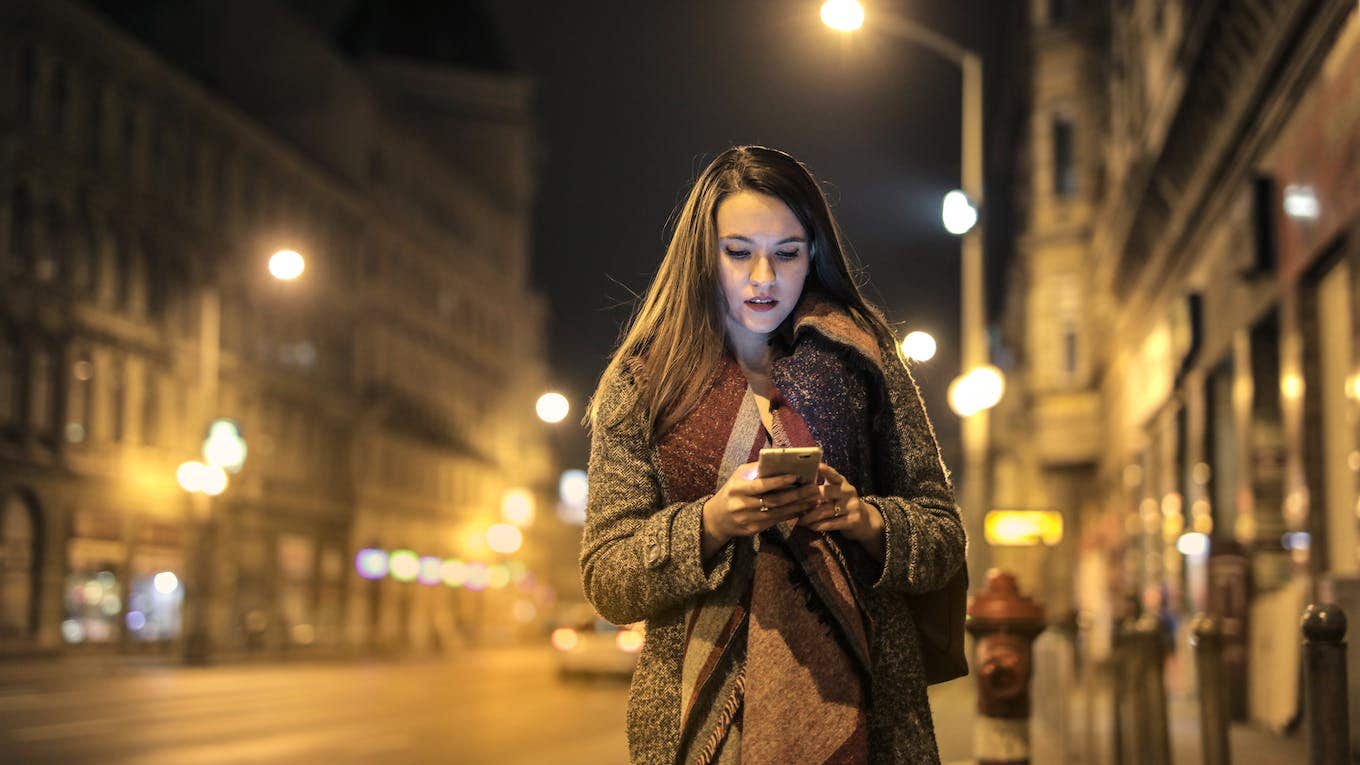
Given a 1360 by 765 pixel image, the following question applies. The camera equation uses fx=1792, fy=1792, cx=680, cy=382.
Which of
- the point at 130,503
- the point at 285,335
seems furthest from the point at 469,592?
the point at 130,503

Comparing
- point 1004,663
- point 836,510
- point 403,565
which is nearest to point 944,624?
point 836,510

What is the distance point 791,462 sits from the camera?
2.74 metres

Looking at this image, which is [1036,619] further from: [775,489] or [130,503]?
[130,503]

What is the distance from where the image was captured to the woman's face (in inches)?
126

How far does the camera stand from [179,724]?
1822 cm

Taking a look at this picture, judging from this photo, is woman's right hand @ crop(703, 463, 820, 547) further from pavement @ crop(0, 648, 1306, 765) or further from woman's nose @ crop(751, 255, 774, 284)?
pavement @ crop(0, 648, 1306, 765)

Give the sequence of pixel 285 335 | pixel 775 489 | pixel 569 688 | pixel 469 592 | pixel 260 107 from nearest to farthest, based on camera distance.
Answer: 1. pixel 775 489
2. pixel 569 688
3. pixel 285 335
4. pixel 260 107
5. pixel 469 592

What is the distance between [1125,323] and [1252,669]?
17890 mm

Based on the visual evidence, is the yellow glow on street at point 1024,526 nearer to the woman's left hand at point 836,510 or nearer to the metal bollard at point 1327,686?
the metal bollard at point 1327,686

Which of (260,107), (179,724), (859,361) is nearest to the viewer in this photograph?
(859,361)

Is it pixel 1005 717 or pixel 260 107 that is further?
pixel 260 107

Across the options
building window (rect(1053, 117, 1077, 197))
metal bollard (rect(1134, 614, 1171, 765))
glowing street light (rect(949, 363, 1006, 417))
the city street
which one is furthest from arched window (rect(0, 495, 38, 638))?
metal bollard (rect(1134, 614, 1171, 765))

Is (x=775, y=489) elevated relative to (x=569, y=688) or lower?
elevated

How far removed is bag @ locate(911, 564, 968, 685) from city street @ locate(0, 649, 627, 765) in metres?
11.2
